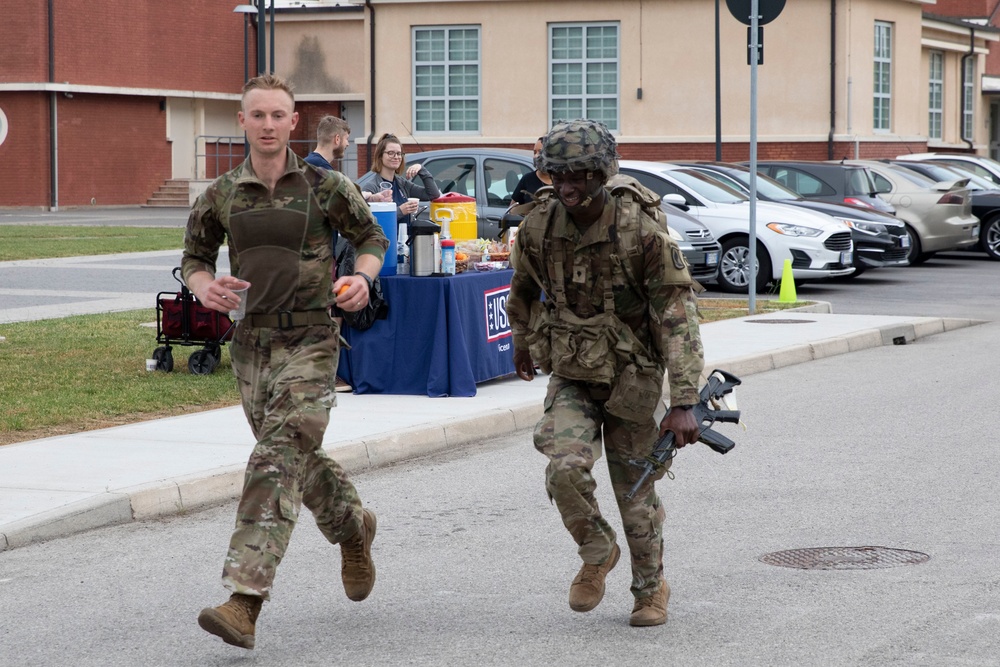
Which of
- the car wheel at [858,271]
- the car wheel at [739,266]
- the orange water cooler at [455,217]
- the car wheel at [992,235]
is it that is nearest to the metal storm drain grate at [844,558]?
the orange water cooler at [455,217]

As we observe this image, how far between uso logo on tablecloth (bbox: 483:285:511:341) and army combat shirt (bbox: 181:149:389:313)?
5.65 meters

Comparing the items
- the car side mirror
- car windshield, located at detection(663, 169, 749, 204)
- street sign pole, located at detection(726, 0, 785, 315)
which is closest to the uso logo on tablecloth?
street sign pole, located at detection(726, 0, 785, 315)

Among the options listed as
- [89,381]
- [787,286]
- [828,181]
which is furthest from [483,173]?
[828,181]

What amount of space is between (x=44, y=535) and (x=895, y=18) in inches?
1266

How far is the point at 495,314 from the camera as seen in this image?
11250 mm

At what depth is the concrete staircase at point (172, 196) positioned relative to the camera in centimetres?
4647

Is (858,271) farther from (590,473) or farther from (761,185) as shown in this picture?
(590,473)

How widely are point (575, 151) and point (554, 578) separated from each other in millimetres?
1907

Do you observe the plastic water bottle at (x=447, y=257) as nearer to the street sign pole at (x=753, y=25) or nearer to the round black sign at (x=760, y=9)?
the street sign pole at (x=753, y=25)

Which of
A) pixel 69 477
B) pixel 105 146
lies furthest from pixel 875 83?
pixel 69 477

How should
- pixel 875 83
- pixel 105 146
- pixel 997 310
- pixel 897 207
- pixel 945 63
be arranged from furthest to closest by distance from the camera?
pixel 105 146 < pixel 945 63 < pixel 875 83 < pixel 897 207 < pixel 997 310

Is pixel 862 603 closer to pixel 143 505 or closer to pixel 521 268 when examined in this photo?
pixel 521 268

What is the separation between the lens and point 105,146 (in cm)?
4494

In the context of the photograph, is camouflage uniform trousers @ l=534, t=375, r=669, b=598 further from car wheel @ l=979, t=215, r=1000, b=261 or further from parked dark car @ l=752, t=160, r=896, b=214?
car wheel @ l=979, t=215, r=1000, b=261
